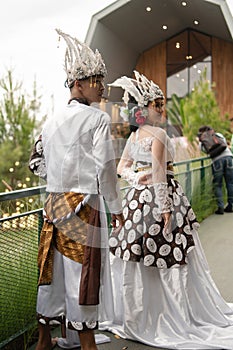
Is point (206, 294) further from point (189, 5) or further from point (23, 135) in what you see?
point (23, 135)

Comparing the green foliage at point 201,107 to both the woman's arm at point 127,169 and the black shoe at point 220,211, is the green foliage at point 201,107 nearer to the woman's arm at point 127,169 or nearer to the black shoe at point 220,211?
the black shoe at point 220,211

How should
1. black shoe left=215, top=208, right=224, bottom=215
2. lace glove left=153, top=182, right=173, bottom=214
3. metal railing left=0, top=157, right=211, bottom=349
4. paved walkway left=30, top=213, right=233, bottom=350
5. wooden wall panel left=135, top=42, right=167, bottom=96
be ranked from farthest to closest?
wooden wall panel left=135, top=42, right=167, bottom=96 → black shoe left=215, top=208, right=224, bottom=215 → paved walkway left=30, top=213, right=233, bottom=350 → lace glove left=153, top=182, right=173, bottom=214 → metal railing left=0, top=157, right=211, bottom=349

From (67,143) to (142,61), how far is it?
2.37 meters

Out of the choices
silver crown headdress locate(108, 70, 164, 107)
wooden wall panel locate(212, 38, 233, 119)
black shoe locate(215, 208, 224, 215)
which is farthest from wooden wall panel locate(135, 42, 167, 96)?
silver crown headdress locate(108, 70, 164, 107)

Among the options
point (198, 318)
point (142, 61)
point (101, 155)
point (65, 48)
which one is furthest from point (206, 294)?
point (142, 61)

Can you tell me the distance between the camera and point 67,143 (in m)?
1.80

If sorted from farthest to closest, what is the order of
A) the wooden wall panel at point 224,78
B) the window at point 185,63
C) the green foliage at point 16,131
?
the green foliage at point 16,131 < the wooden wall panel at point 224,78 < the window at point 185,63

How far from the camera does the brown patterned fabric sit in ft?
6.02

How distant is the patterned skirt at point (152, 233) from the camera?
7.38 ft

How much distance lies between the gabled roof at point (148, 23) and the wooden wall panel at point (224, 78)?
1.14 ft

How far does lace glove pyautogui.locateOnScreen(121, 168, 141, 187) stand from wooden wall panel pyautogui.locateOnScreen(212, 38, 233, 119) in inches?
161

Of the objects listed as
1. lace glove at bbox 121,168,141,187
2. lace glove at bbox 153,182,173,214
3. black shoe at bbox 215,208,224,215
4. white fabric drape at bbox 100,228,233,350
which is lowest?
white fabric drape at bbox 100,228,233,350

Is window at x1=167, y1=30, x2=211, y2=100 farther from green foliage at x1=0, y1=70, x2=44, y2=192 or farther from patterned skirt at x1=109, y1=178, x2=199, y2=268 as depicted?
patterned skirt at x1=109, y1=178, x2=199, y2=268

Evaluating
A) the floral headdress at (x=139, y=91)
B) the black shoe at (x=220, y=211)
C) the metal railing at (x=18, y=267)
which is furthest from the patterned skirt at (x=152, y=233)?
the black shoe at (x=220, y=211)
